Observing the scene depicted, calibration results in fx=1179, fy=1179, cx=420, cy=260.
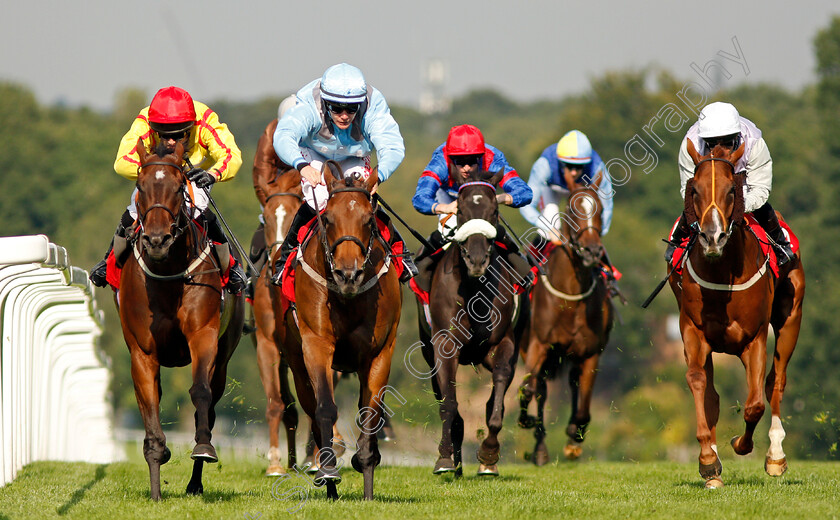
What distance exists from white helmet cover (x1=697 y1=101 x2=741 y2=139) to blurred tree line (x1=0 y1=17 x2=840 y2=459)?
21.9 meters

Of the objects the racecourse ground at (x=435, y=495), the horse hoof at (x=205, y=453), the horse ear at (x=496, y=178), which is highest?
the horse ear at (x=496, y=178)

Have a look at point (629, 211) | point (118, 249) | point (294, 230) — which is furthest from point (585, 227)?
point (629, 211)

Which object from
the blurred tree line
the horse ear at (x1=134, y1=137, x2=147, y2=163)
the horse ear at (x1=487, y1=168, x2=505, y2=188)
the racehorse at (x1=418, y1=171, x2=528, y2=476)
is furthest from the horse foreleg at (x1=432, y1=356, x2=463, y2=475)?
the blurred tree line

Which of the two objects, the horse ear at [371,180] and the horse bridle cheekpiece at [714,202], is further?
the horse bridle cheekpiece at [714,202]

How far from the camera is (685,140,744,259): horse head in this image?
7.81 m

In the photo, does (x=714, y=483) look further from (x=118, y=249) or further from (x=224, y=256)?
(x=118, y=249)

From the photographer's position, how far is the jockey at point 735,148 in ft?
27.9

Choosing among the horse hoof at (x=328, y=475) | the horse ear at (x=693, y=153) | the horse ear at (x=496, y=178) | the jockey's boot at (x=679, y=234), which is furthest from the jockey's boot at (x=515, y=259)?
the horse hoof at (x=328, y=475)

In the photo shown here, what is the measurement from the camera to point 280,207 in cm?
1069

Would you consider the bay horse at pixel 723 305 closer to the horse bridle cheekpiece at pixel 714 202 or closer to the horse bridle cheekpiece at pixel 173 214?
the horse bridle cheekpiece at pixel 714 202

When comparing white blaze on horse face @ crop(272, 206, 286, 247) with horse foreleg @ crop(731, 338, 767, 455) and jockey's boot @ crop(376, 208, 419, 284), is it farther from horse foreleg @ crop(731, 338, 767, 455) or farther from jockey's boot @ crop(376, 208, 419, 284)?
horse foreleg @ crop(731, 338, 767, 455)

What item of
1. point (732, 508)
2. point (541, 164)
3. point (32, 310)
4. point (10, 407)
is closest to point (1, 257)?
point (10, 407)

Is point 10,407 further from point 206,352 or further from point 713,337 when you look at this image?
point 713,337

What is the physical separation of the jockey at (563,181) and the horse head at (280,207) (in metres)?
2.59
